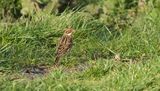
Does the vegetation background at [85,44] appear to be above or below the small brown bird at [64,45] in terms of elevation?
below

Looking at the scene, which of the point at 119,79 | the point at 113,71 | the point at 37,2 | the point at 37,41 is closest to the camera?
the point at 119,79

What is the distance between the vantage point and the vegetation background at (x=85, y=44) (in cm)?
612

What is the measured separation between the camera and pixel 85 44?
807cm

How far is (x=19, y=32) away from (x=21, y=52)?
47cm

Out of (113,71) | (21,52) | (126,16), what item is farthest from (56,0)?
(113,71)

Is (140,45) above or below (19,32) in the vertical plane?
below

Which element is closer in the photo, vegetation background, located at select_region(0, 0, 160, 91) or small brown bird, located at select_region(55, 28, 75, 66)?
vegetation background, located at select_region(0, 0, 160, 91)

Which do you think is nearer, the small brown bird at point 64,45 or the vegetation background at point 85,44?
the vegetation background at point 85,44

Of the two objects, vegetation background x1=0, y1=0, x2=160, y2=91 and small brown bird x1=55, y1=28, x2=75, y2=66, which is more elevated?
small brown bird x1=55, y1=28, x2=75, y2=66

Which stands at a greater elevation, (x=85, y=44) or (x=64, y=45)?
(x=64, y=45)

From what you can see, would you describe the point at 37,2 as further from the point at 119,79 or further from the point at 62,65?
the point at 119,79

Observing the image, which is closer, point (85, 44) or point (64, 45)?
point (64, 45)

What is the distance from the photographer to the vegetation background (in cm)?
612

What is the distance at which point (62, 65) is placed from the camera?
719cm
